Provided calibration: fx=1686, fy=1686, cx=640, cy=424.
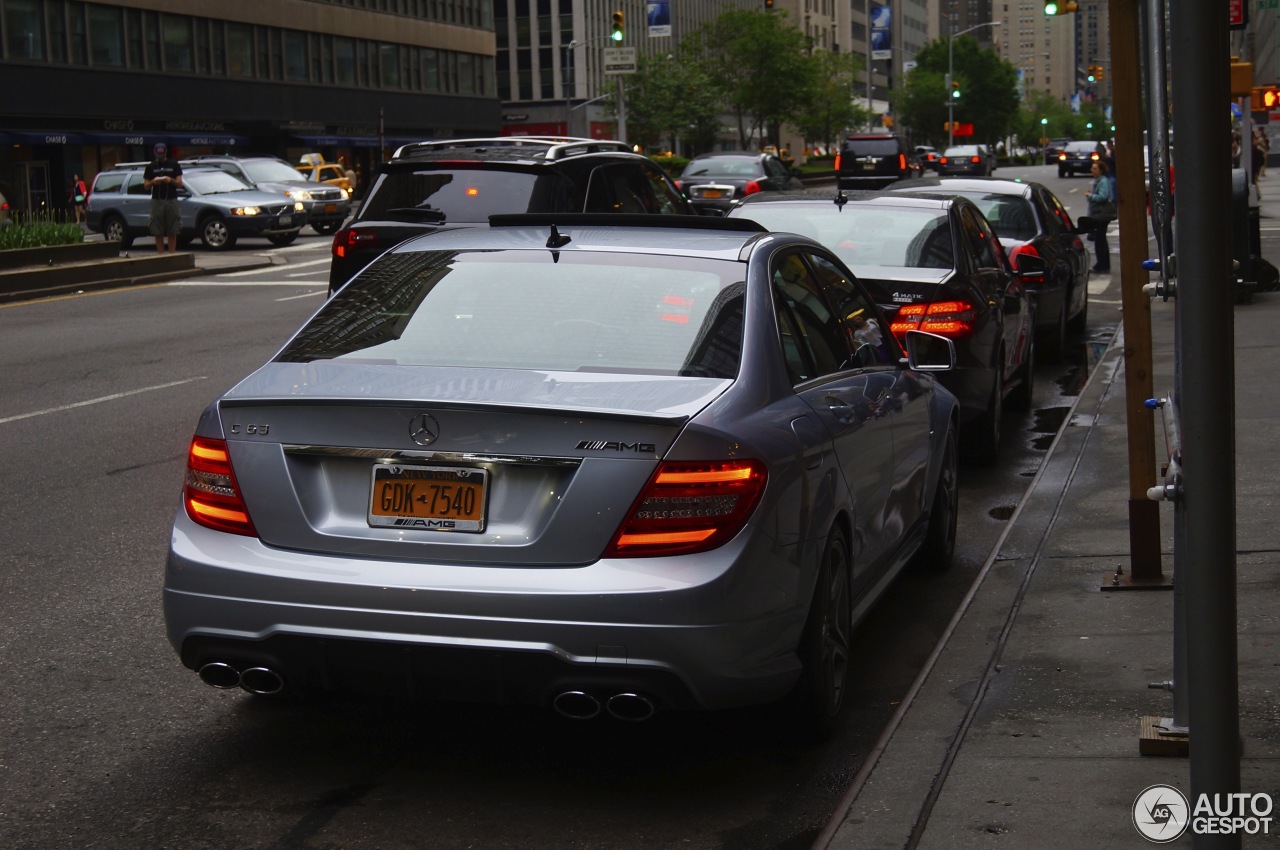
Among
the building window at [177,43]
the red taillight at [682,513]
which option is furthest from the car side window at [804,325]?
the building window at [177,43]

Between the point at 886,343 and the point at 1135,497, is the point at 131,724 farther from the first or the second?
the point at 1135,497

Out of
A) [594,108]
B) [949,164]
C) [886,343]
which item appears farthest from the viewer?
[594,108]

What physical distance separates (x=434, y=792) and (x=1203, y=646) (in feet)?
7.85

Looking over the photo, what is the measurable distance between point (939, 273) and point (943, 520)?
9.17ft

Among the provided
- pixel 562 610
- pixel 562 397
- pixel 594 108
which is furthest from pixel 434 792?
pixel 594 108

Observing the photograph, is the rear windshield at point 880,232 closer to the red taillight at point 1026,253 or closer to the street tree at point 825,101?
the red taillight at point 1026,253

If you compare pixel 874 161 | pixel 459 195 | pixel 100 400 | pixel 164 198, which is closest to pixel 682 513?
pixel 459 195

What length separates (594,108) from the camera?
112 meters

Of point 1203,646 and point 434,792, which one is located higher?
point 1203,646

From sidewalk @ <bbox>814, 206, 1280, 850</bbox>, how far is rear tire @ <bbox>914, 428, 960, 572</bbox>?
0.23 m

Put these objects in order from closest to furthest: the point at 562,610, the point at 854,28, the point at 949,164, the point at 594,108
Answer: the point at 562,610 < the point at 949,164 < the point at 594,108 < the point at 854,28

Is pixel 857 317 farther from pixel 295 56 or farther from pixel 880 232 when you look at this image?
pixel 295 56

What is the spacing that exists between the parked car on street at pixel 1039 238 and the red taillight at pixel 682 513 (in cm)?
965

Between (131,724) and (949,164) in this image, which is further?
(949,164)
